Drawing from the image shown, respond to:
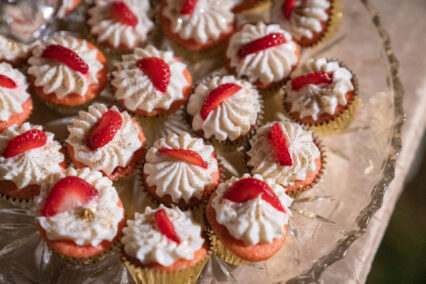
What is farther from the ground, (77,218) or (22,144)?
(22,144)

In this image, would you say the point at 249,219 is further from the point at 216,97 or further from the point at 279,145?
the point at 216,97

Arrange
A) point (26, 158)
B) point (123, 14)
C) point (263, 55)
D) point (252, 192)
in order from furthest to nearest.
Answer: point (123, 14) < point (263, 55) < point (26, 158) < point (252, 192)

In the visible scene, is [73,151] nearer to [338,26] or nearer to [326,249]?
[326,249]

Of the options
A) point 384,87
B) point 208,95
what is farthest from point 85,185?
point 384,87

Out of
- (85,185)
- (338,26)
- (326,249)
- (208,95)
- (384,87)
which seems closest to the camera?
(85,185)

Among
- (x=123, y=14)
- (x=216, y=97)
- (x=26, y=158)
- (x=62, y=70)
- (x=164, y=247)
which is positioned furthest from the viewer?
(x=123, y=14)

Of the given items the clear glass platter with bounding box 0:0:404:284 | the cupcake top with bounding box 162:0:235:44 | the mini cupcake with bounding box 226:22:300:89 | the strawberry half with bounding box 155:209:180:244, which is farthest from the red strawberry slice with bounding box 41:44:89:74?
the strawberry half with bounding box 155:209:180:244

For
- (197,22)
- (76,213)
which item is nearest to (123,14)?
(197,22)
